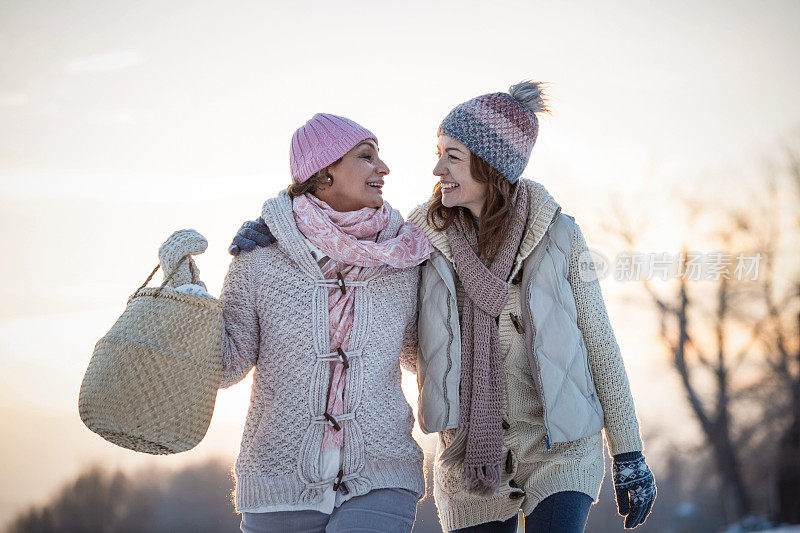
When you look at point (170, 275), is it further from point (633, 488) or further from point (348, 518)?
point (633, 488)

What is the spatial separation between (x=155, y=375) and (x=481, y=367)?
0.95 m

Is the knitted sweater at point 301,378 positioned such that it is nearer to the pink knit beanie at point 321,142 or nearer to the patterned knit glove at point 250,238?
the patterned knit glove at point 250,238

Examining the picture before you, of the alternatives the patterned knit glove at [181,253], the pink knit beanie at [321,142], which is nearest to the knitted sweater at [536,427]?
the pink knit beanie at [321,142]

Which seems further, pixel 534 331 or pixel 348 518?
pixel 534 331

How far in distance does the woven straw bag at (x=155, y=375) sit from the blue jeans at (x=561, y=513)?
0.98m

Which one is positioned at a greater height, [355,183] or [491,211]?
Result: [355,183]

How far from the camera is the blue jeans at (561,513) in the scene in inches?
85.5

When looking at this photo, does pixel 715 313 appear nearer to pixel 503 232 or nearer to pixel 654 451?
pixel 654 451

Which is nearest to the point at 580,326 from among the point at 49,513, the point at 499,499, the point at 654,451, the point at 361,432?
the point at 499,499

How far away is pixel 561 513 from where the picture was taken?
2.18m

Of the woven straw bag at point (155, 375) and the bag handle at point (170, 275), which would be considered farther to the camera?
the bag handle at point (170, 275)

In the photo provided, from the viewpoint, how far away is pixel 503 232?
241 cm

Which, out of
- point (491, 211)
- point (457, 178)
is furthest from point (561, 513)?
point (457, 178)

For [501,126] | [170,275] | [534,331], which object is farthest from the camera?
[501,126]
